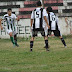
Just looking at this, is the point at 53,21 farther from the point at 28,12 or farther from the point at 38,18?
the point at 28,12

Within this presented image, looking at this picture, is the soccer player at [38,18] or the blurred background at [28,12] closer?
the soccer player at [38,18]

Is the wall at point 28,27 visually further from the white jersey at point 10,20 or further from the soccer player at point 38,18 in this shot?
the soccer player at point 38,18

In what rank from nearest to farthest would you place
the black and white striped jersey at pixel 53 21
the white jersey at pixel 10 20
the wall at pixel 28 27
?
the black and white striped jersey at pixel 53 21
the white jersey at pixel 10 20
the wall at pixel 28 27

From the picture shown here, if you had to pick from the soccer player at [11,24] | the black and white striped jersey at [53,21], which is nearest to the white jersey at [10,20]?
the soccer player at [11,24]

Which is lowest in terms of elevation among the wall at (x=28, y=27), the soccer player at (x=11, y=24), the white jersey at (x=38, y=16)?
the wall at (x=28, y=27)

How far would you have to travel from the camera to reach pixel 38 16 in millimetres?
14633

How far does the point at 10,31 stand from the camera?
17891 mm

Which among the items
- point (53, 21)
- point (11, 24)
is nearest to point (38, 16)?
point (53, 21)

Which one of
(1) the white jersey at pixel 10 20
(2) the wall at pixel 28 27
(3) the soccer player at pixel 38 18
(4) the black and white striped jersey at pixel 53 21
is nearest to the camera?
(3) the soccer player at pixel 38 18

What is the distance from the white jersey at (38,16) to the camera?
14.5 metres

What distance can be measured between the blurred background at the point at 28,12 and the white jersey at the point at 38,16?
34.6 feet

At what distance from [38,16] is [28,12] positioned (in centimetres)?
1291

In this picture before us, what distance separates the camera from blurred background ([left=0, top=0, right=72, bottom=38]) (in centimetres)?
2539

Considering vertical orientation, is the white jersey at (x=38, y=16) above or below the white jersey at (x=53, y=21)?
above
